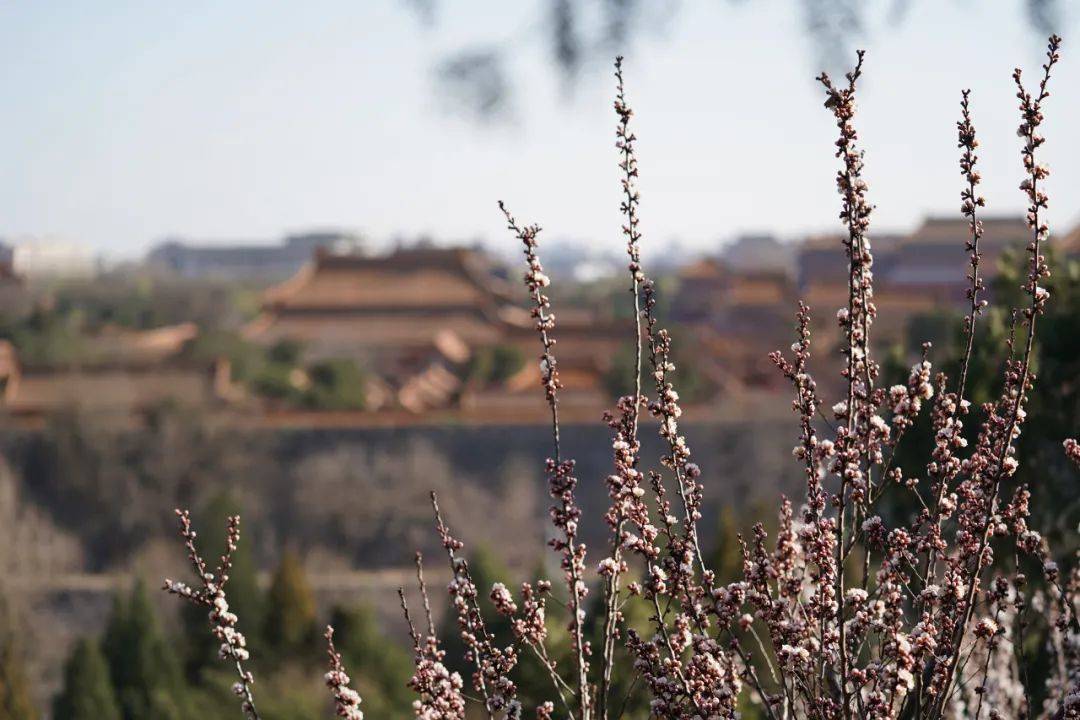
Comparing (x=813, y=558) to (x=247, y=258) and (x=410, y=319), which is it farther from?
(x=247, y=258)

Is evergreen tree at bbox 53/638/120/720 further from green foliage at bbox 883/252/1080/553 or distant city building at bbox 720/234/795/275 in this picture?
distant city building at bbox 720/234/795/275

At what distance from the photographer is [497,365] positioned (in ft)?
93.2

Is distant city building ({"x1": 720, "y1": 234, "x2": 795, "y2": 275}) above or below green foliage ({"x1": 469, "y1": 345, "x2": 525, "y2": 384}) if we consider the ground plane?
above

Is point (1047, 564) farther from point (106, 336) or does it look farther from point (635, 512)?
point (106, 336)

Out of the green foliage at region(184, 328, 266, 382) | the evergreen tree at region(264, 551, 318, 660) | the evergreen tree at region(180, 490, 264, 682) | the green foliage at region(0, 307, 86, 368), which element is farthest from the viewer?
the green foliage at region(0, 307, 86, 368)

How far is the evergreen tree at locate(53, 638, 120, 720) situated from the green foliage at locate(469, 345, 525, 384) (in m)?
16.5

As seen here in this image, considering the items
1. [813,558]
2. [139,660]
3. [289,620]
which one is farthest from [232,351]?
[813,558]

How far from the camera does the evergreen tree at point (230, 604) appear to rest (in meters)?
12.6

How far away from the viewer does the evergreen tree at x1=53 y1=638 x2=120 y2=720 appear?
1162 cm

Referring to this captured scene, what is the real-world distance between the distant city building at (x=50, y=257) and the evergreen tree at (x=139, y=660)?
49519 millimetres

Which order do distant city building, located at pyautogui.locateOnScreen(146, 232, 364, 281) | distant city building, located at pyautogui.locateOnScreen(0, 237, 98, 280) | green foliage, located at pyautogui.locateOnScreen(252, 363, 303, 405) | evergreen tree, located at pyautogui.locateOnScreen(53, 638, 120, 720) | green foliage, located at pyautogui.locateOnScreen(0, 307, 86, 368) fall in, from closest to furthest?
evergreen tree, located at pyautogui.locateOnScreen(53, 638, 120, 720), green foliage, located at pyautogui.locateOnScreen(252, 363, 303, 405), green foliage, located at pyautogui.locateOnScreen(0, 307, 86, 368), distant city building, located at pyautogui.locateOnScreen(0, 237, 98, 280), distant city building, located at pyautogui.locateOnScreen(146, 232, 364, 281)

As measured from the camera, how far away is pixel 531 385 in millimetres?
27734

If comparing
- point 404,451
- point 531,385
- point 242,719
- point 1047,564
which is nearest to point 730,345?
point 531,385

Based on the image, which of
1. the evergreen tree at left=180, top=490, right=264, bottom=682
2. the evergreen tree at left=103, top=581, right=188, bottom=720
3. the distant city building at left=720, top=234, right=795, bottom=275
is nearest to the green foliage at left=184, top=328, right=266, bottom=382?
the evergreen tree at left=180, top=490, right=264, bottom=682
